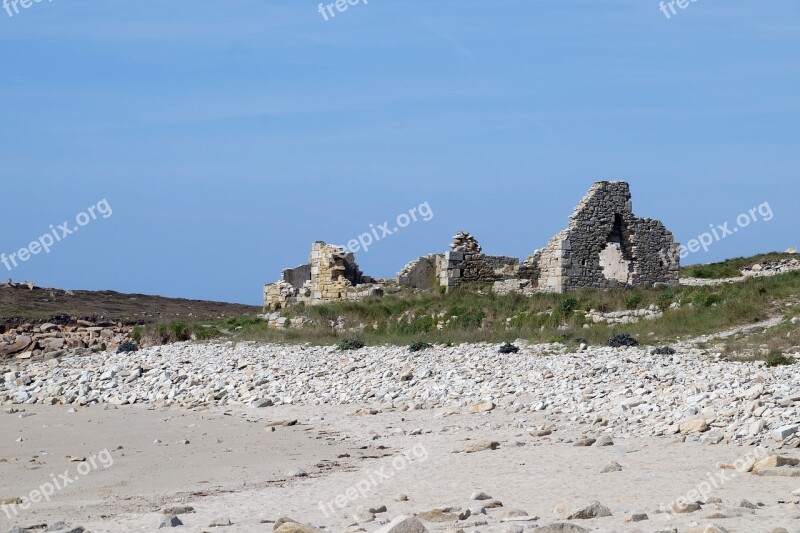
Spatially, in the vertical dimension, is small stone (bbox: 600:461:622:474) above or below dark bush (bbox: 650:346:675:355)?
below

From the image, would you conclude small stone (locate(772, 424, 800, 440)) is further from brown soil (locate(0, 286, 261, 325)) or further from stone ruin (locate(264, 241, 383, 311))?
brown soil (locate(0, 286, 261, 325))

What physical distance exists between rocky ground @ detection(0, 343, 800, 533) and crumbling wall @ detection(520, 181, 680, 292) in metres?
7.37

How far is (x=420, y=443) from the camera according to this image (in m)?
10.7

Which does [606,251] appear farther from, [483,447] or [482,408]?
[483,447]

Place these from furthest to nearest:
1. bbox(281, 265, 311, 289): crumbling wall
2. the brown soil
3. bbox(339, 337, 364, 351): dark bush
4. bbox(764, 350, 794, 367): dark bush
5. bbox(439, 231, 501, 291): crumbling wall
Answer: bbox(281, 265, 311, 289): crumbling wall → the brown soil → bbox(439, 231, 501, 291): crumbling wall → bbox(339, 337, 364, 351): dark bush → bbox(764, 350, 794, 367): dark bush

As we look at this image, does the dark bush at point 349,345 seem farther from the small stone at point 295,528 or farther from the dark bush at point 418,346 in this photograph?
the small stone at point 295,528

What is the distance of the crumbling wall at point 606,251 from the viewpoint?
2402 centimetres

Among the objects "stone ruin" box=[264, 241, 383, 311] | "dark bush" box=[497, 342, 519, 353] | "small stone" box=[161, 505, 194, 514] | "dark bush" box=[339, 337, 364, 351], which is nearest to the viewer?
"small stone" box=[161, 505, 194, 514]

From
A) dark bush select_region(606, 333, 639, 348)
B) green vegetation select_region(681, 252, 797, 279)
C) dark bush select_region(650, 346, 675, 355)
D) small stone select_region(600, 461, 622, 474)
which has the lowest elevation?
small stone select_region(600, 461, 622, 474)

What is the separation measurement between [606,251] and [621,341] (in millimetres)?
A: 8938

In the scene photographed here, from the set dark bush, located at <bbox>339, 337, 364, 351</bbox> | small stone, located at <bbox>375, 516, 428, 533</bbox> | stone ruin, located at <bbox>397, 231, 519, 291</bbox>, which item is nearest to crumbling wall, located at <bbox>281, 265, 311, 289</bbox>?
stone ruin, located at <bbox>397, 231, 519, 291</bbox>

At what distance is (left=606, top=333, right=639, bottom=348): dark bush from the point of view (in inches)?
628

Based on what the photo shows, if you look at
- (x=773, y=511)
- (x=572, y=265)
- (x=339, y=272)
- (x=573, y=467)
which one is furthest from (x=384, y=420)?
(x=339, y=272)

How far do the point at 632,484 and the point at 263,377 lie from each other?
932 centimetres
